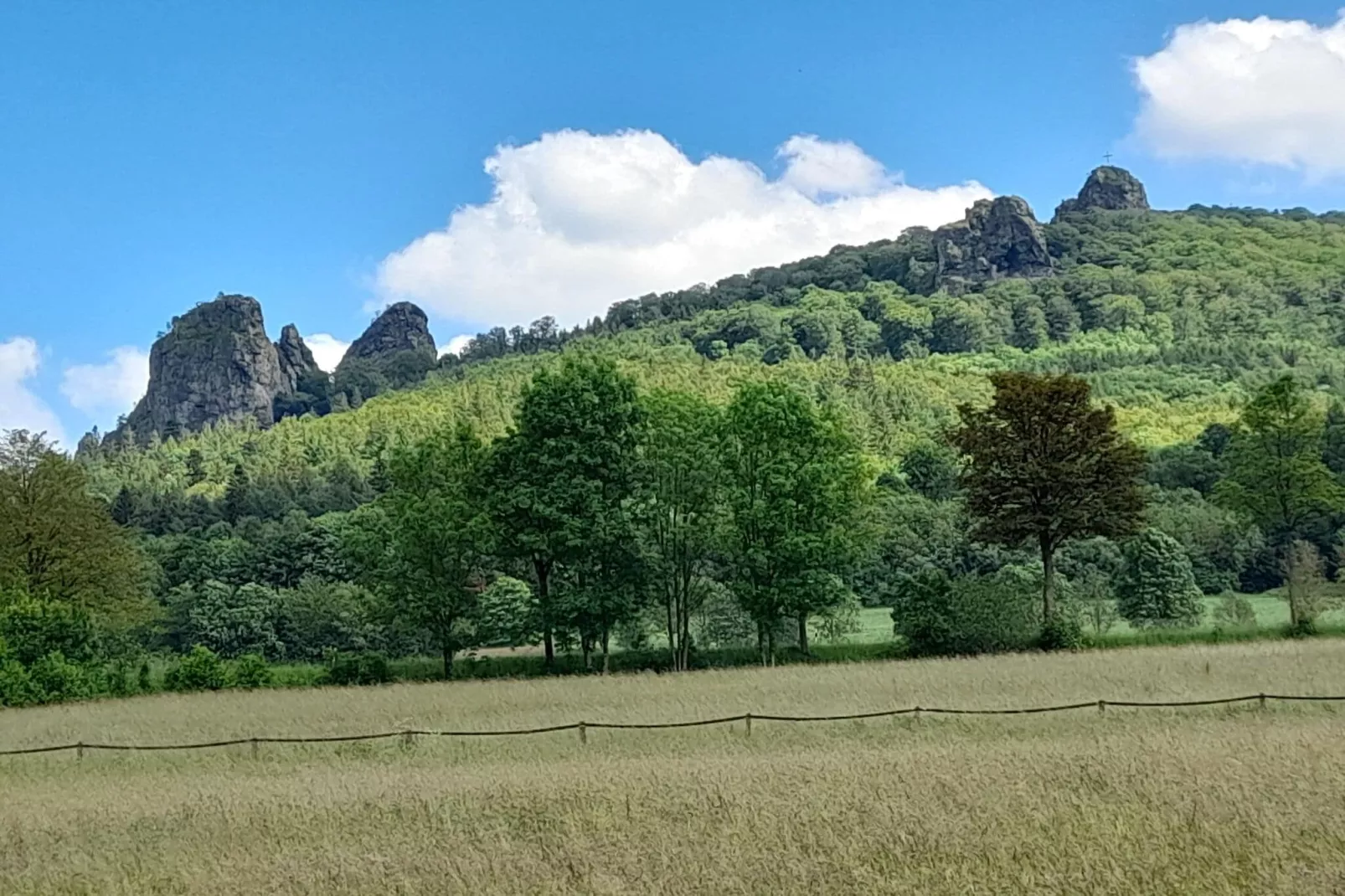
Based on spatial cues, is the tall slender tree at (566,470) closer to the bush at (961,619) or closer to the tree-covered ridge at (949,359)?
the bush at (961,619)

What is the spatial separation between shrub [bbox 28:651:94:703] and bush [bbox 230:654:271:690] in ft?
15.1

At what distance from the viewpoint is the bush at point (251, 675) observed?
122ft

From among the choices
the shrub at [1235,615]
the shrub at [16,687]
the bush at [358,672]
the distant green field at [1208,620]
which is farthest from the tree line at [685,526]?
the bush at [358,672]

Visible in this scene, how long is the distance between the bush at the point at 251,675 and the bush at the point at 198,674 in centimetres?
50

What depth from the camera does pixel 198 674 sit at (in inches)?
1446

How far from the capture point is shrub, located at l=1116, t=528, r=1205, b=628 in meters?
44.3

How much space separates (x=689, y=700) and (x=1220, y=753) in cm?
1347

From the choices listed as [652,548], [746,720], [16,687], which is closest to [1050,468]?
[652,548]

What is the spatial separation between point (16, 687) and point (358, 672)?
35.1ft

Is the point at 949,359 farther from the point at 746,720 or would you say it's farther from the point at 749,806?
the point at 749,806

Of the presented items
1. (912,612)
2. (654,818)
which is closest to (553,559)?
(912,612)

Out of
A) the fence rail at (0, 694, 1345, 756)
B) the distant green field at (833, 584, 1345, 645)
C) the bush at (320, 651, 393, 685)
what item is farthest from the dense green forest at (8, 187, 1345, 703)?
the fence rail at (0, 694, 1345, 756)

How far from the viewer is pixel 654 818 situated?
12.7 m

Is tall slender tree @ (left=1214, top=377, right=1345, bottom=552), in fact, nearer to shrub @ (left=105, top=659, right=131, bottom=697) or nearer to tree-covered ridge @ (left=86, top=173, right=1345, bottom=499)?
shrub @ (left=105, top=659, right=131, bottom=697)
